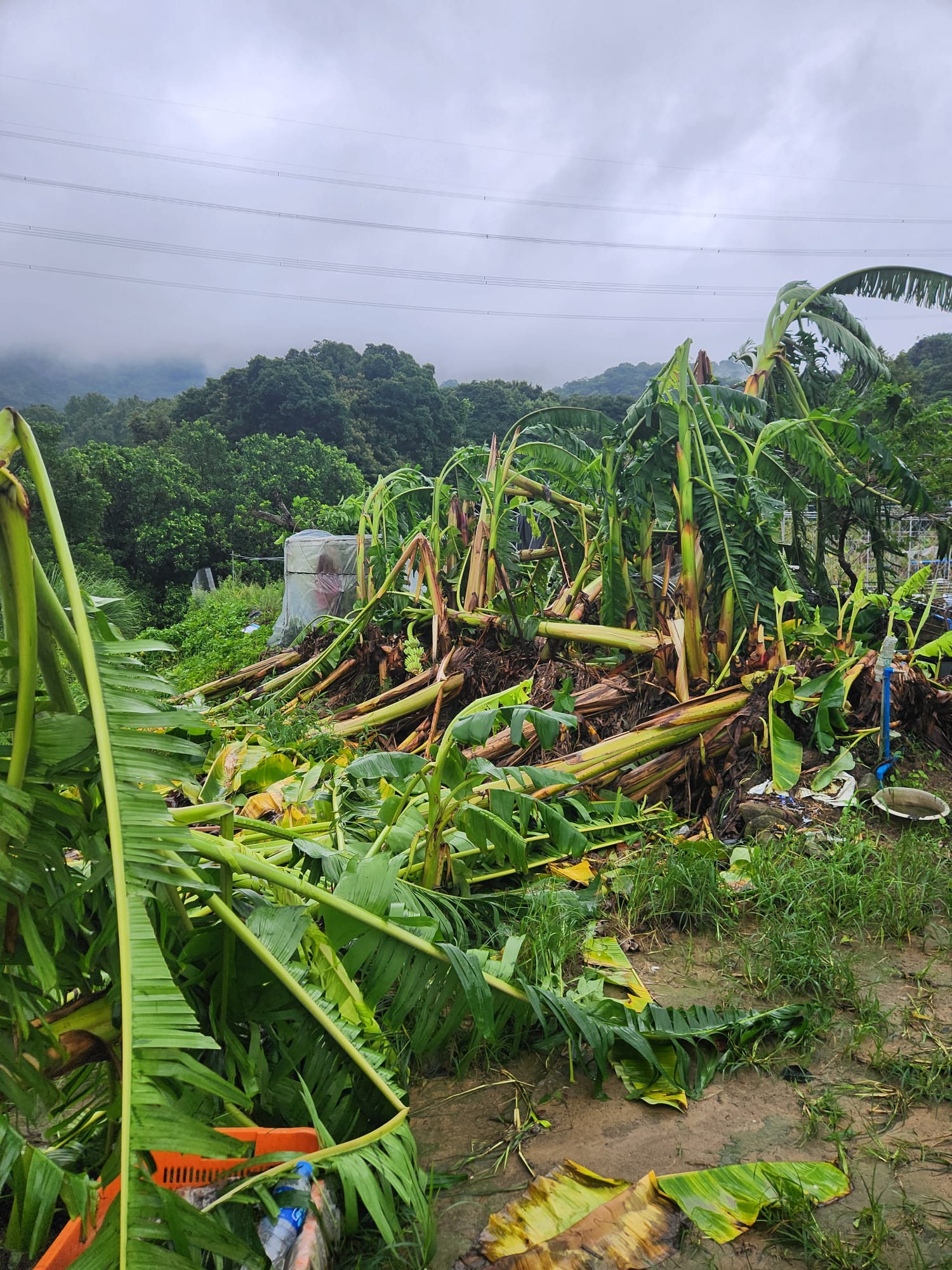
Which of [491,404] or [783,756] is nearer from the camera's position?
[783,756]

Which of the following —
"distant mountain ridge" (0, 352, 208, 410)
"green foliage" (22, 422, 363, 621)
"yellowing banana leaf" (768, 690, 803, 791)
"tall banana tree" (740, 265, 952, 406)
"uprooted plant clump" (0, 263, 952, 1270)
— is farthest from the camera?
"distant mountain ridge" (0, 352, 208, 410)

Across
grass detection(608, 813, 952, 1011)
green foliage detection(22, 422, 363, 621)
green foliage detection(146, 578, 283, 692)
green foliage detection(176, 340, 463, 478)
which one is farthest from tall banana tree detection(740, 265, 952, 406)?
green foliage detection(176, 340, 463, 478)

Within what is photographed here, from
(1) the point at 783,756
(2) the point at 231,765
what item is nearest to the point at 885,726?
(1) the point at 783,756

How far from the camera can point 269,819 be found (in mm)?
3602

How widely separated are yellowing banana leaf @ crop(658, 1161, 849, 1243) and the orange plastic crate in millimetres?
783

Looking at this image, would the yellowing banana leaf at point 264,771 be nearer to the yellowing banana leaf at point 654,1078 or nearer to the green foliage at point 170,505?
the yellowing banana leaf at point 654,1078

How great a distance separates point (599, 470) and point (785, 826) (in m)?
2.96

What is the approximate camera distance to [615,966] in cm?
255

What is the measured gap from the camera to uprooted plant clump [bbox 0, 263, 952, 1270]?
114cm

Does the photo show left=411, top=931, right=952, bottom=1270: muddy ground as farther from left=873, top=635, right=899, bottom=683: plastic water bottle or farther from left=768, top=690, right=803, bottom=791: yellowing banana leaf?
left=873, top=635, right=899, bottom=683: plastic water bottle

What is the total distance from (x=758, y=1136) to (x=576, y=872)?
54.1 inches

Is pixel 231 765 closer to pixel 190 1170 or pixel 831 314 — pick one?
pixel 190 1170

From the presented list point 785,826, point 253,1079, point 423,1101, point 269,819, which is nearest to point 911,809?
point 785,826

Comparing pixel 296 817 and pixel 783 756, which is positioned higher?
pixel 783 756
